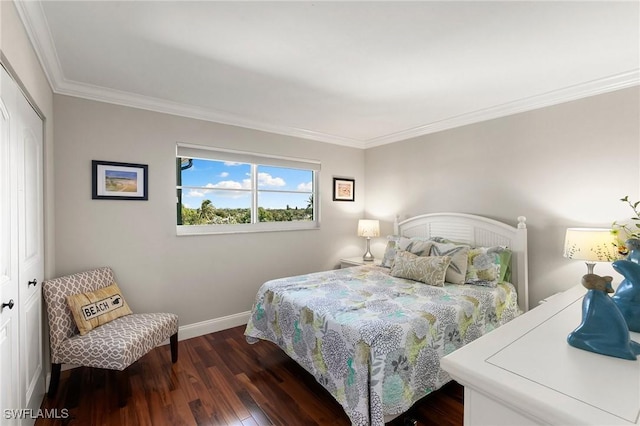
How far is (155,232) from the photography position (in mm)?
2895

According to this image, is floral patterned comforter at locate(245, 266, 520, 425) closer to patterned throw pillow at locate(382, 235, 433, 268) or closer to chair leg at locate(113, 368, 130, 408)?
patterned throw pillow at locate(382, 235, 433, 268)

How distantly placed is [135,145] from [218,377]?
2.21 m

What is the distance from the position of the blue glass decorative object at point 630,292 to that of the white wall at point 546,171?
1.76 m

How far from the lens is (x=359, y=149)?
4.53 metres

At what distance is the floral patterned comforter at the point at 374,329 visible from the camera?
1.67 m

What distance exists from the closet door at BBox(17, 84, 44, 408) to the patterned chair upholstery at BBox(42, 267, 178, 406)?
0.28 ft

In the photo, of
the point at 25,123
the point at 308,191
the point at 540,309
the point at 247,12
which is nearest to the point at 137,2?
the point at 247,12

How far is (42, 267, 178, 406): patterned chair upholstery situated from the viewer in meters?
2.02

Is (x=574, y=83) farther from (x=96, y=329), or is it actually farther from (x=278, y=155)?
(x=96, y=329)

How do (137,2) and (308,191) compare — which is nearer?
(137,2)

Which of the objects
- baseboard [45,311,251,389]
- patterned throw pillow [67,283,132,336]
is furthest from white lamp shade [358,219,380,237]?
patterned throw pillow [67,283,132,336]

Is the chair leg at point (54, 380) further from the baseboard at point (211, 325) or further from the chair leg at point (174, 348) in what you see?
the baseboard at point (211, 325)

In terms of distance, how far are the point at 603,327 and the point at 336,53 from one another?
195 centimetres

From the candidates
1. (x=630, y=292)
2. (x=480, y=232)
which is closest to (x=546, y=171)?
(x=480, y=232)
